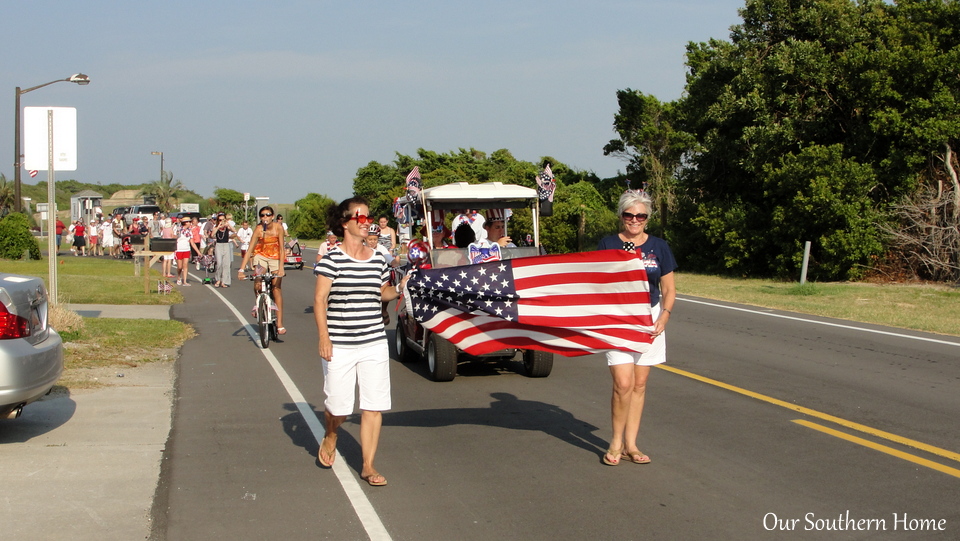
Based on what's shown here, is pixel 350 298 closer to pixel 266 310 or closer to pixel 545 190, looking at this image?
pixel 545 190

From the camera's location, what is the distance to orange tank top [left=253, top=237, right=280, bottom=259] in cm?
1305

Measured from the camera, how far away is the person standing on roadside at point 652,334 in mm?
6430

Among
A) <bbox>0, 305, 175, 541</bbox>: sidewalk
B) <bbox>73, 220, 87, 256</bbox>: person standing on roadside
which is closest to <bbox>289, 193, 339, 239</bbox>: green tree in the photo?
<bbox>73, 220, 87, 256</bbox>: person standing on roadside

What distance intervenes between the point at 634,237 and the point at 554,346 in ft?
3.47

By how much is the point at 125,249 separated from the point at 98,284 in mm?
18063

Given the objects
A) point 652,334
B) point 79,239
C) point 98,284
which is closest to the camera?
point 652,334

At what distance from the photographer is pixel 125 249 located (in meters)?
39.7

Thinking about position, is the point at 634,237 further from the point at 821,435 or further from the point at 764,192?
the point at 764,192

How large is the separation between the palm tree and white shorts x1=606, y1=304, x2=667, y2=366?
7785cm

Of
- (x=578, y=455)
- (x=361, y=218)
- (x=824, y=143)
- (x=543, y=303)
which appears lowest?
(x=578, y=455)

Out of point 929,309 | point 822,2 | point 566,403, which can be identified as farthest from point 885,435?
point 822,2

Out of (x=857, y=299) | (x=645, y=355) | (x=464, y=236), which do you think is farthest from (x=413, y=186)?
(x=857, y=299)

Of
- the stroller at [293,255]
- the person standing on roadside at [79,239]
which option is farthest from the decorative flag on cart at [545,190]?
the person standing on roadside at [79,239]

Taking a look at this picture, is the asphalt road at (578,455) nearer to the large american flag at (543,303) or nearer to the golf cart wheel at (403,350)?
the golf cart wheel at (403,350)
